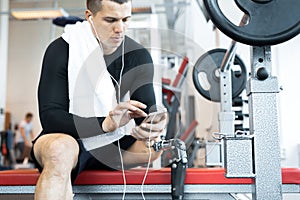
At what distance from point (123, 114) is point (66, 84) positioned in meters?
0.38

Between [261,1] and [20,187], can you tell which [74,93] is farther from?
[261,1]

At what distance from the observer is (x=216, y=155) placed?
7.15 ft

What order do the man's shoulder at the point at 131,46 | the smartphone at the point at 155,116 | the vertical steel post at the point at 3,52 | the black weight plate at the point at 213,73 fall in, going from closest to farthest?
the smartphone at the point at 155,116, the man's shoulder at the point at 131,46, the black weight plate at the point at 213,73, the vertical steel post at the point at 3,52

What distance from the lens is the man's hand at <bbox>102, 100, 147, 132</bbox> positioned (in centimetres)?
119

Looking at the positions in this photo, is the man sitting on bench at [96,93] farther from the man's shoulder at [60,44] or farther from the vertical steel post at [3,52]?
the vertical steel post at [3,52]

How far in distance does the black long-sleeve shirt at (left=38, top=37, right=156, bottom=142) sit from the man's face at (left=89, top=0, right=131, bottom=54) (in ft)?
0.34

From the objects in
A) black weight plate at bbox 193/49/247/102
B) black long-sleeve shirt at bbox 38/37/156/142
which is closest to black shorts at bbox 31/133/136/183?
black long-sleeve shirt at bbox 38/37/156/142

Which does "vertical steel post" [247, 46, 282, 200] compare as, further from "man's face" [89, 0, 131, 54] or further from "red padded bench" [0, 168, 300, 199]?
"man's face" [89, 0, 131, 54]

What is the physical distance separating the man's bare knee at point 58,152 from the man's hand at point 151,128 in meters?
0.24

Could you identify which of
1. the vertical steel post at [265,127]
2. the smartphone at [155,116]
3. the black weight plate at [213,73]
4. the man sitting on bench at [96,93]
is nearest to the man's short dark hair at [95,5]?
the man sitting on bench at [96,93]

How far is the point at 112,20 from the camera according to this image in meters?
1.56

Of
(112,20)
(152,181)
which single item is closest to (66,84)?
(112,20)

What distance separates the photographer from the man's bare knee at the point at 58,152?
1.19m

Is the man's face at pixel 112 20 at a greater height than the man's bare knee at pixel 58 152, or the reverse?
the man's face at pixel 112 20
